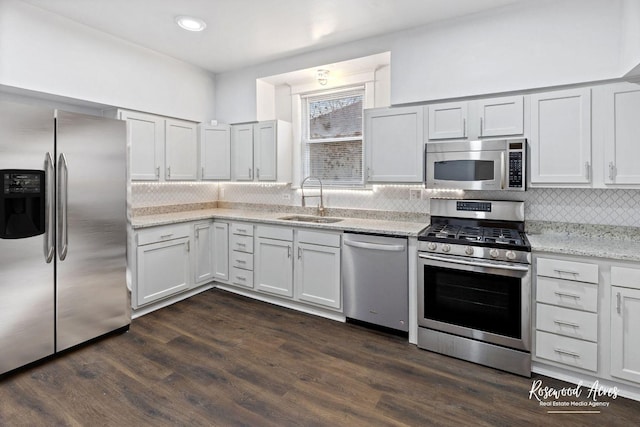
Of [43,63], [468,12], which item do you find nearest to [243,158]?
[43,63]

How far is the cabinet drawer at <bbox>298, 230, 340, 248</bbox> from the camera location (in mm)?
3230

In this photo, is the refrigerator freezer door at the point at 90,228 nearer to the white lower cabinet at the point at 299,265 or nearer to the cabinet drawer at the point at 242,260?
the cabinet drawer at the point at 242,260

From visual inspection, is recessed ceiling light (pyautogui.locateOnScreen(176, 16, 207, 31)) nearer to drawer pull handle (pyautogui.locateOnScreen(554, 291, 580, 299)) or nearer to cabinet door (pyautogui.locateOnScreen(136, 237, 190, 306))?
cabinet door (pyautogui.locateOnScreen(136, 237, 190, 306))

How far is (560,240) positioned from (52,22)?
4.60m

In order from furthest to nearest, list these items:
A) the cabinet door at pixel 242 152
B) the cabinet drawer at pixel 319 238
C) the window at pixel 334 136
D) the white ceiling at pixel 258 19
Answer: the cabinet door at pixel 242 152
the window at pixel 334 136
the cabinet drawer at pixel 319 238
the white ceiling at pixel 258 19

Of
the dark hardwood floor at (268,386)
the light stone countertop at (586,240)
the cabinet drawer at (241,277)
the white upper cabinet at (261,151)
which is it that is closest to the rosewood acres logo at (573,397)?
the dark hardwood floor at (268,386)

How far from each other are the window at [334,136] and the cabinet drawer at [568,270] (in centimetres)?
199

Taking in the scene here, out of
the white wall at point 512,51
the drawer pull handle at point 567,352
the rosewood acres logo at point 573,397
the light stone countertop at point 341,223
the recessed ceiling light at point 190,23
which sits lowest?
the rosewood acres logo at point 573,397

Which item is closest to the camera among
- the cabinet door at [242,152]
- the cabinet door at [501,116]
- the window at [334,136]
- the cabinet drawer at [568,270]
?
the cabinet drawer at [568,270]

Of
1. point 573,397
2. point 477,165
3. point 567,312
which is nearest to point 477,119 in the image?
point 477,165

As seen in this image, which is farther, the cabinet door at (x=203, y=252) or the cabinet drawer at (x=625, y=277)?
the cabinet door at (x=203, y=252)

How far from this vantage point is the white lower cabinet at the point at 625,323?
80.4 inches

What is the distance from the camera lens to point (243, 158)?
425cm

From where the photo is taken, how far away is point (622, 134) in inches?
90.7
